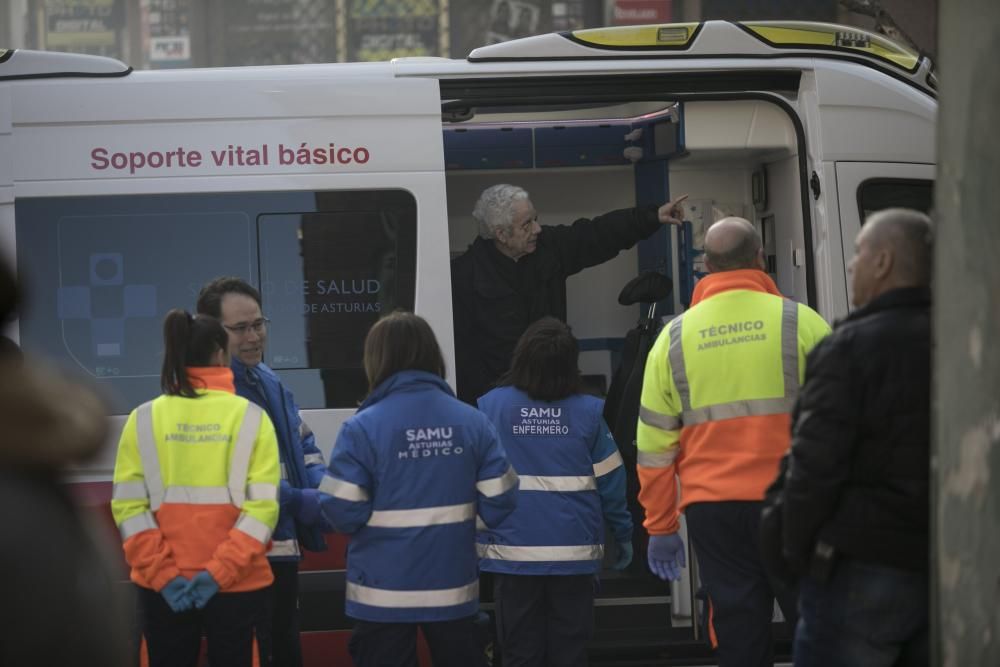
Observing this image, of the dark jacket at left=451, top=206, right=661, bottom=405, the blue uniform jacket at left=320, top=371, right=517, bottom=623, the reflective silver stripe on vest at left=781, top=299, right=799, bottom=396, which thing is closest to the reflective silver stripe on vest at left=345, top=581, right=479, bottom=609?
the blue uniform jacket at left=320, top=371, right=517, bottom=623

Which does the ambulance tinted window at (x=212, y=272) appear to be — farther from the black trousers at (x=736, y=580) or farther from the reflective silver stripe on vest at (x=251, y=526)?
the black trousers at (x=736, y=580)

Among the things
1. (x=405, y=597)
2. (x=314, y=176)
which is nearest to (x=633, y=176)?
(x=314, y=176)

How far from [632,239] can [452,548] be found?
2597mm

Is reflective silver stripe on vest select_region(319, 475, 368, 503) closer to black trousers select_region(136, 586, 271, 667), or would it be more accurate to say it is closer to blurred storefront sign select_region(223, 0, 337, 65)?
black trousers select_region(136, 586, 271, 667)

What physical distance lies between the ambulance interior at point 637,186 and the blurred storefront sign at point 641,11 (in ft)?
37.0

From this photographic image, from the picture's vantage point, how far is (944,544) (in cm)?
284

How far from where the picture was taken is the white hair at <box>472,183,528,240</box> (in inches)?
266

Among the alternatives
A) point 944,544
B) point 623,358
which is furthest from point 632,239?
point 944,544

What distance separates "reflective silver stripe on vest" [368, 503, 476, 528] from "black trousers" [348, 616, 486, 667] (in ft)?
1.07

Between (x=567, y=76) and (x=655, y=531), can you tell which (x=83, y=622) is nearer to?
(x=655, y=531)

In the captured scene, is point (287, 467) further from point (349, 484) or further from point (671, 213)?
point (671, 213)

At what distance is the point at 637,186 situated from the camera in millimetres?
7586

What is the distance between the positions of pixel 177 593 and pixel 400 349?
39.6 inches

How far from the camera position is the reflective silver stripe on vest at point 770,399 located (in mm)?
4641
